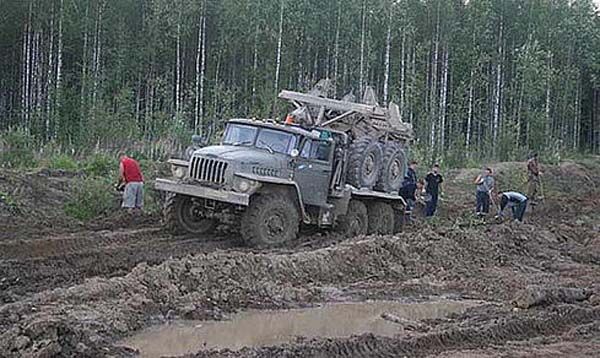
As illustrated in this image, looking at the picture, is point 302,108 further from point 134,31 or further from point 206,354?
point 134,31

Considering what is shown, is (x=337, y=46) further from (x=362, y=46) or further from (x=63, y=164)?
(x=63, y=164)

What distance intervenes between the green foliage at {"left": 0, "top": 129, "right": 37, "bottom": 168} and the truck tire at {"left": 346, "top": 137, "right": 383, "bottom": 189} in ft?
28.3

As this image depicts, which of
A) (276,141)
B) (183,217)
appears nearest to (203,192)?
(183,217)

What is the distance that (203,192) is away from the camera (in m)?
13.9

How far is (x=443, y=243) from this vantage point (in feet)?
47.6

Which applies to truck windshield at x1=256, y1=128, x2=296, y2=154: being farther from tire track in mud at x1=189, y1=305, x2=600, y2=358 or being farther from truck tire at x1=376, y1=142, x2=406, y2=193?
tire track in mud at x1=189, y1=305, x2=600, y2=358

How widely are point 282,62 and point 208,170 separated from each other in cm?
2618

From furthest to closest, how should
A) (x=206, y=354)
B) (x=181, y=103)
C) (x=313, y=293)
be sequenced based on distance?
(x=181, y=103), (x=313, y=293), (x=206, y=354)

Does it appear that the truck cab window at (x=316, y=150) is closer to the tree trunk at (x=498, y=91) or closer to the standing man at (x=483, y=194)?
the standing man at (x=483, y=194)

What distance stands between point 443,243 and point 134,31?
2889 cm

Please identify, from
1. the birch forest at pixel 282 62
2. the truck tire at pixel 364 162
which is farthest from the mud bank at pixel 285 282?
the birch forest at pixel 282 62

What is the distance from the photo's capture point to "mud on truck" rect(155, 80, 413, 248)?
14.1m

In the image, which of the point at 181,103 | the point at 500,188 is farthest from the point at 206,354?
the point at 181,103

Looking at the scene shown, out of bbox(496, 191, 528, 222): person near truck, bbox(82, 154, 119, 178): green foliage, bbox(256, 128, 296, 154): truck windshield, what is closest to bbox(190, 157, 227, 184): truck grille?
bbox(256, 128, 296, 154): truck windshield
